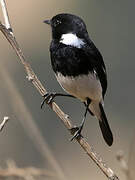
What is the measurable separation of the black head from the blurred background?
3182 millimetres

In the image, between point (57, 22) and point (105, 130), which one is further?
point (105, 130)

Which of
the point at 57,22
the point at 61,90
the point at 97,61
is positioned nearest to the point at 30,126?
the point at 97,61

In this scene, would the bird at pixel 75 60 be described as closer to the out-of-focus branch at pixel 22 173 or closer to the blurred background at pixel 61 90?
the out-of-focus branch at pixel 22 173

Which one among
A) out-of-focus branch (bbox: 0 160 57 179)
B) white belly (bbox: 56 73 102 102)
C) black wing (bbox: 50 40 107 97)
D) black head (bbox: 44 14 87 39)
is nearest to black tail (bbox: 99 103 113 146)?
white belly (bbox: 56 73 102 102)

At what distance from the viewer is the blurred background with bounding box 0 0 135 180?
9250mm

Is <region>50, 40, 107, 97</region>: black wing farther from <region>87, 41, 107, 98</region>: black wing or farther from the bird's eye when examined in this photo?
the bird's eye

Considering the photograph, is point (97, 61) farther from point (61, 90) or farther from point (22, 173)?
point (61, 90)

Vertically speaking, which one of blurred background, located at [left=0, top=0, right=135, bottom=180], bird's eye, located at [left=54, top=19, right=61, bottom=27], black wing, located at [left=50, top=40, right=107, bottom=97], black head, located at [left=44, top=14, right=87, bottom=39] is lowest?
blurred background, located at [left=0, top=0, right=135, bottom=180]

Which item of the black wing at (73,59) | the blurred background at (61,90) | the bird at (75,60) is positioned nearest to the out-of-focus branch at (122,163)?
the bird at (75,60)

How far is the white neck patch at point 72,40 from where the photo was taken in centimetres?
388

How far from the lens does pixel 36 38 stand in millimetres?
12734

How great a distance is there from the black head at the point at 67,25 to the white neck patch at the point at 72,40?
1.3 inches

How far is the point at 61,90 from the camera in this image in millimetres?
10320

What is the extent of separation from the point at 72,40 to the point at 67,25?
0.16 metres
